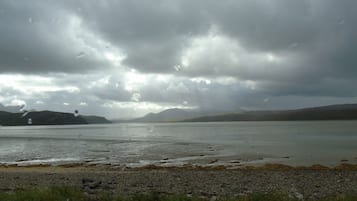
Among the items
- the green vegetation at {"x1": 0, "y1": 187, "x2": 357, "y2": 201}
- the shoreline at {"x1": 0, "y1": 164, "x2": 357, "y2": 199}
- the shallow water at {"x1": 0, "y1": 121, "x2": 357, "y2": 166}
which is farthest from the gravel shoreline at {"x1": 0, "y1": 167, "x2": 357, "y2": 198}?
the shallow water at {"x1": 0, "y1": 121, "x2": 357, "y2": 166}

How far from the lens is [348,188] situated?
2458 centimetres

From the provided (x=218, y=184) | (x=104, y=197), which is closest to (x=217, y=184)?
(x=218, y=184)

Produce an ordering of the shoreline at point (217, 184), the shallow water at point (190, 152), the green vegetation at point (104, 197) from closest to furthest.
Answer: the green vegetation at point (104, 197) → the shoreline at point (217, 184) → the shallow water at point (190, 152)

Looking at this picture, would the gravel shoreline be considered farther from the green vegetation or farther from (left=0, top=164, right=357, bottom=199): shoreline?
the green vegetation

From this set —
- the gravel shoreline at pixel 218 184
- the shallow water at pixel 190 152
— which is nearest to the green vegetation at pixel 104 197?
the gravel shoreline at pixel 218 184

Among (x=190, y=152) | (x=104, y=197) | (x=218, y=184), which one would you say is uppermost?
(x=104, y=197)

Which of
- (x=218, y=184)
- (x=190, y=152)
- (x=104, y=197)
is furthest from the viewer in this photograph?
(x=190, y=152)

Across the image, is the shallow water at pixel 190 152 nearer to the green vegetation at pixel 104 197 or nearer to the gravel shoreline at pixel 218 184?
the gravel shoreline at pixel 218 184

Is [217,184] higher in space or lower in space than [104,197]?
lower

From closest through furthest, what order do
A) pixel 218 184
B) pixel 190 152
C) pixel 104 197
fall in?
pixel 104 197, pixel 218 184, pixel 190 152

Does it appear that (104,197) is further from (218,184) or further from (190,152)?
(190,152)

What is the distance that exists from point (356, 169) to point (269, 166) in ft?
26.6

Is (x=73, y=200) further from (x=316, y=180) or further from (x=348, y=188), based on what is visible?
(x=316, y=180)

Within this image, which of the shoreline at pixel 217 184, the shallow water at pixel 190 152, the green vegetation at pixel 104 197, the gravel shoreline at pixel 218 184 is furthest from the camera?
the shallow water at pixel 190 152
